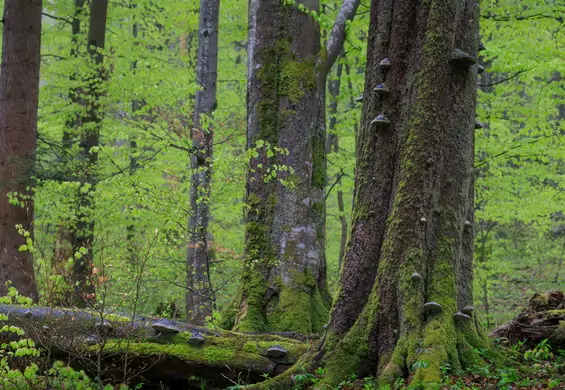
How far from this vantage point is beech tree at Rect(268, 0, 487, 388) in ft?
13.5

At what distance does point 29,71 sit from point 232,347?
6395 millimetres

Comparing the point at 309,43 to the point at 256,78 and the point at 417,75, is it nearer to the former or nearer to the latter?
the point at 256,78

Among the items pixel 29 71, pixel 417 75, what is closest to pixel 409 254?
pixel 417 75

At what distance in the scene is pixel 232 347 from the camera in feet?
15.8

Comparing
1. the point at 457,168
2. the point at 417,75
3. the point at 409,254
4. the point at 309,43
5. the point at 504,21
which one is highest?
the point at 504,21

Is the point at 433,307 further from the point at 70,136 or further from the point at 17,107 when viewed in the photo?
the point at 70,136

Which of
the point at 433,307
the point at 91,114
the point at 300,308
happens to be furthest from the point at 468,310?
the point at 91,114

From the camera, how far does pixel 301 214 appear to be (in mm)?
6664

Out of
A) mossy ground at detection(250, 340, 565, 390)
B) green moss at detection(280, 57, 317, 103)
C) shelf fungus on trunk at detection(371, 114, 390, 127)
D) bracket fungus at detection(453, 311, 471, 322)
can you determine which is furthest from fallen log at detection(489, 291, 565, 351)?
green moss at detection(280, 57, 317, 103)

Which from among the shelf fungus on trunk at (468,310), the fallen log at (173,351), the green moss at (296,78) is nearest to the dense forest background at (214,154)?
the green moss at (296,78)

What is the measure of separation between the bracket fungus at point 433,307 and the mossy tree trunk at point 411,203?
27 millimetres

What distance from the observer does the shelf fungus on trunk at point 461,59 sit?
4371mm

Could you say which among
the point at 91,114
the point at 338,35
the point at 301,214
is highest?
the point at 338,35

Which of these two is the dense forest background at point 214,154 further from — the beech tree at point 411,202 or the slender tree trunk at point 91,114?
the beech tree at point 411,202
